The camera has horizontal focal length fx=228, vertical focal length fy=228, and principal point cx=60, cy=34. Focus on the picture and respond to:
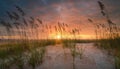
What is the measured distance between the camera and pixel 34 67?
494 cm

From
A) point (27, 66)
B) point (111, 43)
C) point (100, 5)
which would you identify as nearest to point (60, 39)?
point (111, 43)

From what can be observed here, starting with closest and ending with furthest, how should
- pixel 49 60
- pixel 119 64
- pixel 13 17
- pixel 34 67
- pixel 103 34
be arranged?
pixel 119 64
pixel 34 67
pixel 49 60
pixel 13 17
pixel 103 34

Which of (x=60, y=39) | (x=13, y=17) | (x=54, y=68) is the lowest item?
(x=54, y=68)

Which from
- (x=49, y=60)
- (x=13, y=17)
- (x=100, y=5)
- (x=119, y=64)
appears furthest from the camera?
(x=13, y=17)

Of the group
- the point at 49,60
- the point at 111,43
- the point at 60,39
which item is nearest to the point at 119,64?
the point at 49,60

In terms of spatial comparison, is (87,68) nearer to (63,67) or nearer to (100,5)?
(63,67)

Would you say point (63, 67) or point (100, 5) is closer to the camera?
point (63, 67)

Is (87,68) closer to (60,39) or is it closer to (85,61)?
(85,61)

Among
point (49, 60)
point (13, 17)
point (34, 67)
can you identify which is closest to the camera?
point (34, 67)

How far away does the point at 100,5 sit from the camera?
19.5 ft

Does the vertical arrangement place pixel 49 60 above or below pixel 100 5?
below

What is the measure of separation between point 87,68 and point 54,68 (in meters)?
0.69

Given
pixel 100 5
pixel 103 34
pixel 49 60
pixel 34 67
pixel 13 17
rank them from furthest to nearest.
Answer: pixel 103 34 < pixel 13 17 < pixel 100 5 < pixel 49 60 < pixel 34 67

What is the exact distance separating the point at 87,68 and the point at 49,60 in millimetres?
1120
